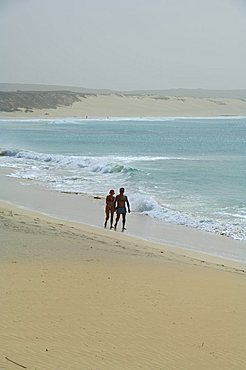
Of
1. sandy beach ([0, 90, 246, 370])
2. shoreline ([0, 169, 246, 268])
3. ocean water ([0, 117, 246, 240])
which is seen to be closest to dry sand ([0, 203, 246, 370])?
sandy beach ([0, 90, 246, 370])

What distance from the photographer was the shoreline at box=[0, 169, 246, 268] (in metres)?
13.2

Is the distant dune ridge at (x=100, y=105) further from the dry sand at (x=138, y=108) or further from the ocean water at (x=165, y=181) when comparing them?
the ocean water at (x=165, y=181)

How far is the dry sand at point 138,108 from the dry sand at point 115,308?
120249mm

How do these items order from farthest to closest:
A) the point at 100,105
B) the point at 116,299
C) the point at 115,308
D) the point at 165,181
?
the point at 100,105, the point at 165,181, the point at 116,299, the point at 115,308

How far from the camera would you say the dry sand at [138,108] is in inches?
5551

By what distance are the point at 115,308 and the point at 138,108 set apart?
499 ft

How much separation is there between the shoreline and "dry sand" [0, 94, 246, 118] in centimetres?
10898

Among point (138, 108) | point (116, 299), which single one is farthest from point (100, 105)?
point (116, 299)

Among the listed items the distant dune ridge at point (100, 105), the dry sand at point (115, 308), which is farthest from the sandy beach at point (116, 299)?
the distant dune ridge at point (100, 105)

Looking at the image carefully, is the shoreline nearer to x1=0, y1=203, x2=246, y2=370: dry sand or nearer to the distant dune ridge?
x1=0, y1=203, x2=246, y2=370: dry sand

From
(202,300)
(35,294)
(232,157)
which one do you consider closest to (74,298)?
(35,294)

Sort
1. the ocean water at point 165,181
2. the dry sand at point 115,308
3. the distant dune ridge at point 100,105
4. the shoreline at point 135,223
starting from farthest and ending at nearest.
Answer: the distant dune ridge at point 100,105 → the ocean water at point 165,181 → the shoreline at point 135,223 → the dry sand at point 115,308

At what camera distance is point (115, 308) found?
8102mm

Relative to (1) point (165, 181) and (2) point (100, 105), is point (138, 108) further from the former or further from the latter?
(1) point (165, 181)
